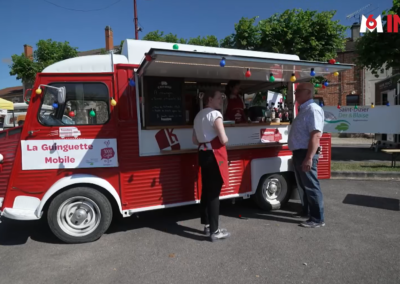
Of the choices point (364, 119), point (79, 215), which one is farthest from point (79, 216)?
point (364, 119)

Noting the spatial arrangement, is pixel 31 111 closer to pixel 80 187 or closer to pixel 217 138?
pixel 80 187

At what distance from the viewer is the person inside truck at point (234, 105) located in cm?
499

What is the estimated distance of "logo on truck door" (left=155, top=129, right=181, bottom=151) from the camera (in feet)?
13.0

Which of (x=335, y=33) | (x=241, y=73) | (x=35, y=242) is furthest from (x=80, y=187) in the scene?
(x=335, y=33)

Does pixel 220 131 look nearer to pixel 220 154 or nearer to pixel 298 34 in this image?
pixel 220 154

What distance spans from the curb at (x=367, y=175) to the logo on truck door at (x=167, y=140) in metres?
5.26

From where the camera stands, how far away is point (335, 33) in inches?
392

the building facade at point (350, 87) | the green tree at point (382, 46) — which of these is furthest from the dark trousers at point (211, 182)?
the building facade at point (350, 87)

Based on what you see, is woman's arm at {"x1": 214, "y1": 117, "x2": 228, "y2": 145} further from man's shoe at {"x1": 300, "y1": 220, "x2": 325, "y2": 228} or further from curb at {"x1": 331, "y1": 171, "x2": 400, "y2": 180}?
curb at {"x1": 331, "y1": 171, "x2": 400, "y2": 180}

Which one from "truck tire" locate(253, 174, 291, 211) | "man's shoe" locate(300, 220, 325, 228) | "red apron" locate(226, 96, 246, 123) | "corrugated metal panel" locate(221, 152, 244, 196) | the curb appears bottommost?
"man's shoe" locate(300, 220, 325, 228)

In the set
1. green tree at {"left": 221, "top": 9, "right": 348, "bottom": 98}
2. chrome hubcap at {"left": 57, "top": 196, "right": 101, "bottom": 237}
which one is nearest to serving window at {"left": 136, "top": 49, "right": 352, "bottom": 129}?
chrome hubcap at {"left": 57, "top": 196, "right": 101, "bottom": 237}

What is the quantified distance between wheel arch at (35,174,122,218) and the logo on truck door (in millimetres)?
868

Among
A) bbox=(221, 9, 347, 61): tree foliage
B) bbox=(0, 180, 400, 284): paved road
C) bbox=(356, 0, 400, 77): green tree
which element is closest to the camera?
bbox=(0, 180, 400, 284): paved road

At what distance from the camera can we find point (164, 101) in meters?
4.08
